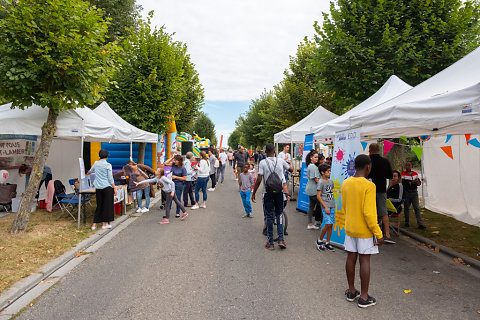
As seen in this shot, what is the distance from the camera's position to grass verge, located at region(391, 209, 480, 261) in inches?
231

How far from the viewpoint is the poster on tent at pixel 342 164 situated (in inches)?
213

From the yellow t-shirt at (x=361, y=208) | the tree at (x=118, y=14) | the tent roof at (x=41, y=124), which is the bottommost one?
the yellow t-shirt at (x=361, y=208)

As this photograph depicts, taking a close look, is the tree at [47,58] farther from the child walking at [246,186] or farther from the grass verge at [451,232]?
the grass verge at [451,232]

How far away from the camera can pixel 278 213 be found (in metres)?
5.71

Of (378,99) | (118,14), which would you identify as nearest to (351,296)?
(378,99)

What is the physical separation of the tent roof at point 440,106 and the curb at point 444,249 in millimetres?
2271

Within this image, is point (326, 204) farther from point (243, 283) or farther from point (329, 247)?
point (243, 283)

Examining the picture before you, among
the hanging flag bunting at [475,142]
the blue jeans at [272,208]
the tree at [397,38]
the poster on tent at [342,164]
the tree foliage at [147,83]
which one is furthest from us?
the tree foliage at [147,83]

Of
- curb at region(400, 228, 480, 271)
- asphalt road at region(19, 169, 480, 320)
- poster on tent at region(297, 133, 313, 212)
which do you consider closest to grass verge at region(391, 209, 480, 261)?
curb at region(400, 228, 480, 271)

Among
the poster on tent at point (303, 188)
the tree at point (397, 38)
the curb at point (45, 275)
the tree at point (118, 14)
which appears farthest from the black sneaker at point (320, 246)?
the tree at point (118, 14)

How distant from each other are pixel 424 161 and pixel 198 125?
62094mm

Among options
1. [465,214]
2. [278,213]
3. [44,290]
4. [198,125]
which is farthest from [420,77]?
[198,125]

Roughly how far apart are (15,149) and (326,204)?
9684mm

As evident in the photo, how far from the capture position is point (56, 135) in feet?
23.6
